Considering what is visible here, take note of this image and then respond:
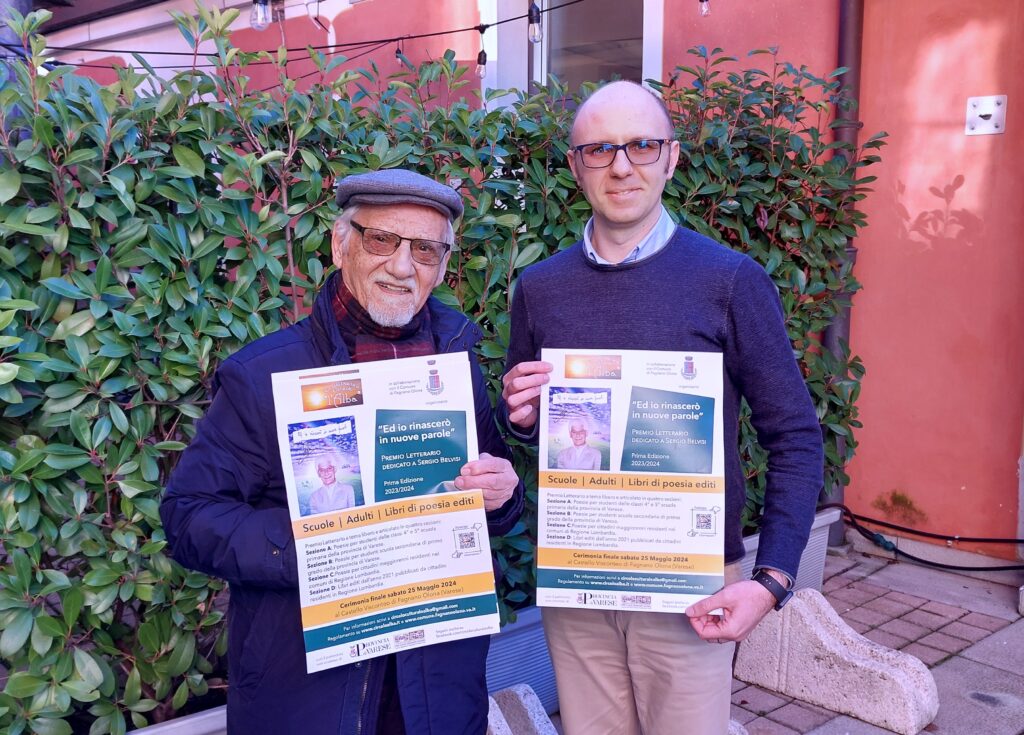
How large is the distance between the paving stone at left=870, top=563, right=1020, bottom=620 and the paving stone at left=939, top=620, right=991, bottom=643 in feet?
0.73

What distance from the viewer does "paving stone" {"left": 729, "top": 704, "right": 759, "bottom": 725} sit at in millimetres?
3467

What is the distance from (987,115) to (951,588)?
262 centimetres

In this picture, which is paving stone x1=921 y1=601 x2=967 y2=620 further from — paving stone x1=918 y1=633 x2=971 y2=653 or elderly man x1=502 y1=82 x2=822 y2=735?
elderly man x1=502 y1=82 x2=822 y2=735

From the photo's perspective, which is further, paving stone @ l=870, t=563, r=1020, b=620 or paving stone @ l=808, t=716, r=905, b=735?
paving stone @ l=870, t=563, r=1020, b=620

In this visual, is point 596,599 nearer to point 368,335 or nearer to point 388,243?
point 368,335

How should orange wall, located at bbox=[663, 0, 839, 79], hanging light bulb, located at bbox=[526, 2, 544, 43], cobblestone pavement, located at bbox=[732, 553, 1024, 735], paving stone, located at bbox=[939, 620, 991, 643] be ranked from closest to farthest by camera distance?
cobblestone pavement, located at bbox=[732, 553, 1024, 735] < paving stone, located at bbox=[939, 620, 991, 643] < orange wall, located at bbox=[663, 0, 839, 79] < hanging light bulb, located at bbox=[526, 2, 544, 43]

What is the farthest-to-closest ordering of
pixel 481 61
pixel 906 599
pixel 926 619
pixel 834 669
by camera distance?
pixel 481 61
pixel 906 599
pixel 926 619
pixel 834 669

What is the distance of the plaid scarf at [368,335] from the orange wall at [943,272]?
13.2ft

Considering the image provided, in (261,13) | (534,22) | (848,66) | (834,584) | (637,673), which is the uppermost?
(261,13)

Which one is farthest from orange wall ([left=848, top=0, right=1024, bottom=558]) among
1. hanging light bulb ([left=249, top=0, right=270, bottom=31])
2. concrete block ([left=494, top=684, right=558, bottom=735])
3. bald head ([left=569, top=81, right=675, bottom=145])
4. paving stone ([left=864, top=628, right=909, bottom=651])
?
hanging light bulb ([left=249, top=0, right=270, bottom=31])

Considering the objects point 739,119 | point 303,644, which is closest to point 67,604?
point 303,644

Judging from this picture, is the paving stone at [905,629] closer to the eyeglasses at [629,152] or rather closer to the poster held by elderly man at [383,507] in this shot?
the poster held by elderly man at [383,507]

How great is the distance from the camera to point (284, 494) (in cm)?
172

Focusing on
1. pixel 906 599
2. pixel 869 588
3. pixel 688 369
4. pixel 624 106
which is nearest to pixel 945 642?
pixel 906 599
